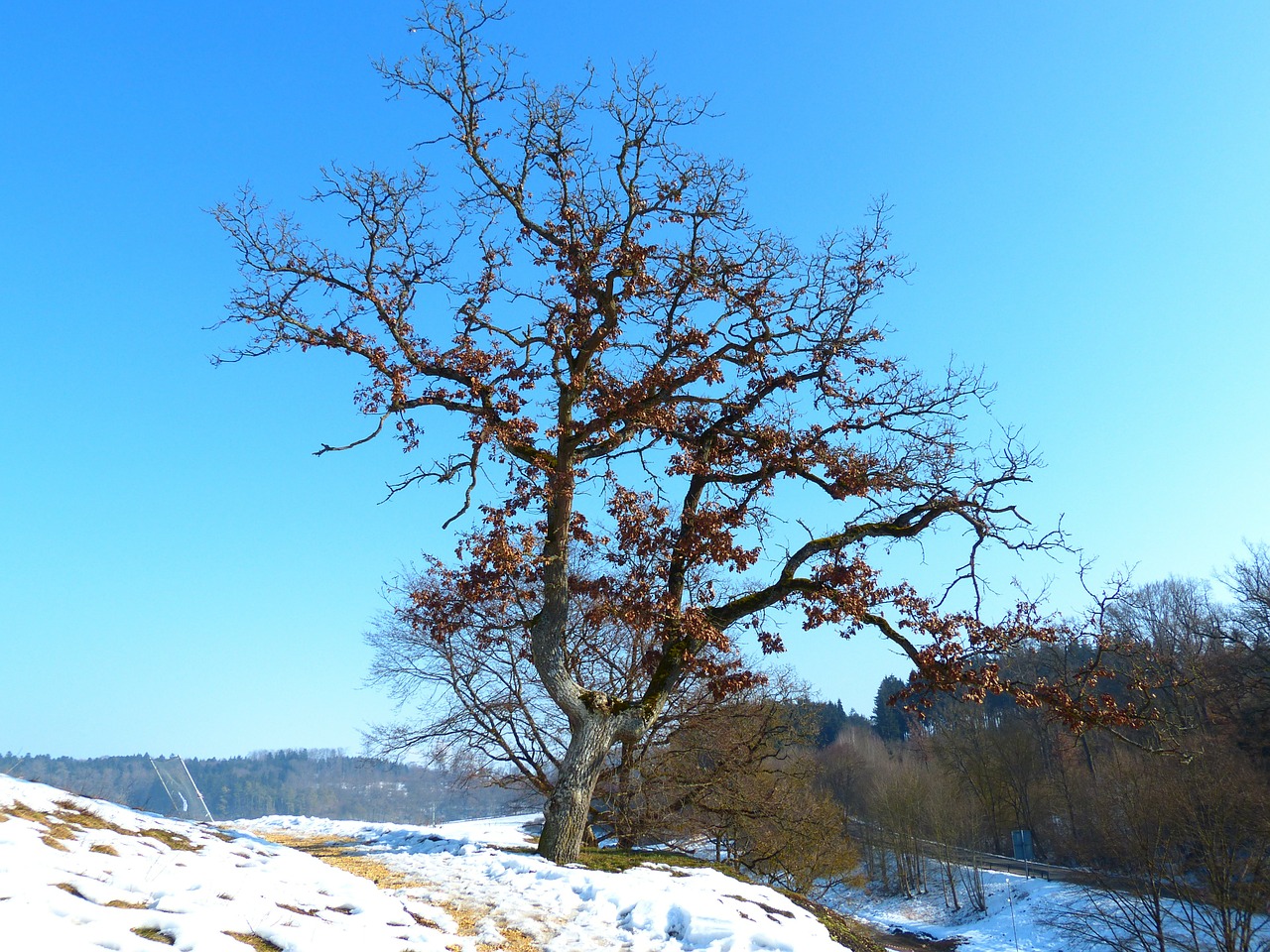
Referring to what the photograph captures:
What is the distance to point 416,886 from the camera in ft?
26.7

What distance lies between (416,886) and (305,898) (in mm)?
2190

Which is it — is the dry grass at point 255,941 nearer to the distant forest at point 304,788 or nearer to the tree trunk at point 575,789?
the tree trunk at point 575,789

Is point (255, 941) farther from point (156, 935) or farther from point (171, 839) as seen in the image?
point (171, 839)

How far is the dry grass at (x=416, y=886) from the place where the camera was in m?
6.27

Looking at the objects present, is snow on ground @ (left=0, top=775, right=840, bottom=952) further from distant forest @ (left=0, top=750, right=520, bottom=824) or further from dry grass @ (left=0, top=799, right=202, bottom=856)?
distant forest @ (left=0, top=750, right=520, bottom=824)

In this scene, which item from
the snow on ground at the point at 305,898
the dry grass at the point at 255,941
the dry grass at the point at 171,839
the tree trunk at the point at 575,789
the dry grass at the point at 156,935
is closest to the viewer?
the dry grass at the point at 156,935

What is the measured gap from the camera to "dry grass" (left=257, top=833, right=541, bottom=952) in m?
6.27

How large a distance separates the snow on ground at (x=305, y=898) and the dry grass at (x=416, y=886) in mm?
46

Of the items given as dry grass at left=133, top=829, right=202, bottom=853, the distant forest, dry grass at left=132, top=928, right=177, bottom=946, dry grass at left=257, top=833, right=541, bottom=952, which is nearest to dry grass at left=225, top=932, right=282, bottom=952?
dry grass at left=132, top=928, right=177, bottom=946

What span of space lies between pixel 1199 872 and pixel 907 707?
76.1ft

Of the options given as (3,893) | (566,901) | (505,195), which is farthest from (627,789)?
(3,893)

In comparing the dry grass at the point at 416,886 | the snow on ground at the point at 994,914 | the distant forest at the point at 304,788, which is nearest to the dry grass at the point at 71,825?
the dry grass at the point at 416,886

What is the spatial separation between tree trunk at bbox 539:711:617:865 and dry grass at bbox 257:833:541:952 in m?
2.24

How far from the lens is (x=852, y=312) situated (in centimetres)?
1197
